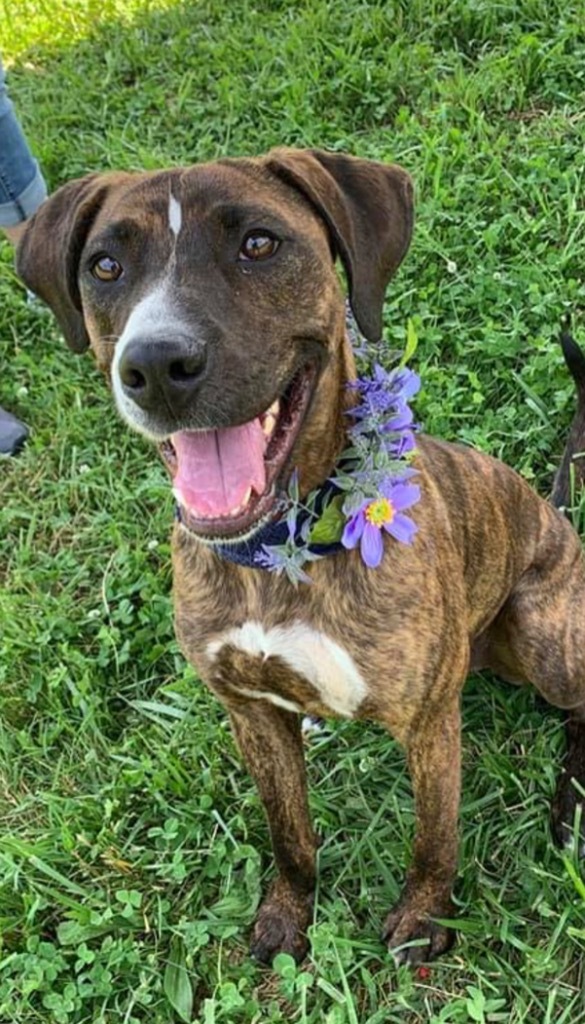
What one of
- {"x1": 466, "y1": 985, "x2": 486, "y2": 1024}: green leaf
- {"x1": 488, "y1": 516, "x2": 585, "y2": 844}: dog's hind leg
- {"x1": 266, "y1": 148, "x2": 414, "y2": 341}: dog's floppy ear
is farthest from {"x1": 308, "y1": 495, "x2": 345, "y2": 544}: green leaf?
{"x1": 466, "y1": 985, "x2": 486, "y2": 1024}: green leaf

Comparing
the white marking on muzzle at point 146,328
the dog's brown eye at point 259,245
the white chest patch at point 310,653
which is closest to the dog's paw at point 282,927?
the white chest patch at point 310,653

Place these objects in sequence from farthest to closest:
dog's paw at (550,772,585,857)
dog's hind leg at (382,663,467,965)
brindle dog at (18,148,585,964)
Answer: dog's paw at (550,772,585,857) → dog's hind leg at (382,663,467,965) → brindle dog at (18,148,585,964)

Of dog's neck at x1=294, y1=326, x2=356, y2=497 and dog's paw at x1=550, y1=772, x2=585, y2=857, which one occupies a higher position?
dog's neck at x1=294, y1=326, x2=356, y2=497

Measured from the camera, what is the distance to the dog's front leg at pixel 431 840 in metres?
2.80

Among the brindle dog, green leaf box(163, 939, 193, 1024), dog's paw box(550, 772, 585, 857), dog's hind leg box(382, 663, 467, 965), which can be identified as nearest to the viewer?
the brindle dog

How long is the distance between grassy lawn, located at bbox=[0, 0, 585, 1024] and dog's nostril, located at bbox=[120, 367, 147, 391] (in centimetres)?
164

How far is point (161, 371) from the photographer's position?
2.17 metres

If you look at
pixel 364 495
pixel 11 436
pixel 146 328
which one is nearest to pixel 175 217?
pixel 146 328

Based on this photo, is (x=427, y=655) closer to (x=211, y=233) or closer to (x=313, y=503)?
(x=313, y=503)

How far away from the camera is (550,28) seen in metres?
5.27

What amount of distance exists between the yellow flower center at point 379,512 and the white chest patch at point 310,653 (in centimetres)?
28

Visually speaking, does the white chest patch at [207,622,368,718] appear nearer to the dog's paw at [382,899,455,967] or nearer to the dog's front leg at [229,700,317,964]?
the dog's front leg at [229,700,317,964]

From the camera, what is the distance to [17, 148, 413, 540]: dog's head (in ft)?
7.37

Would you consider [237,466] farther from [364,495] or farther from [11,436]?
[11,436]
